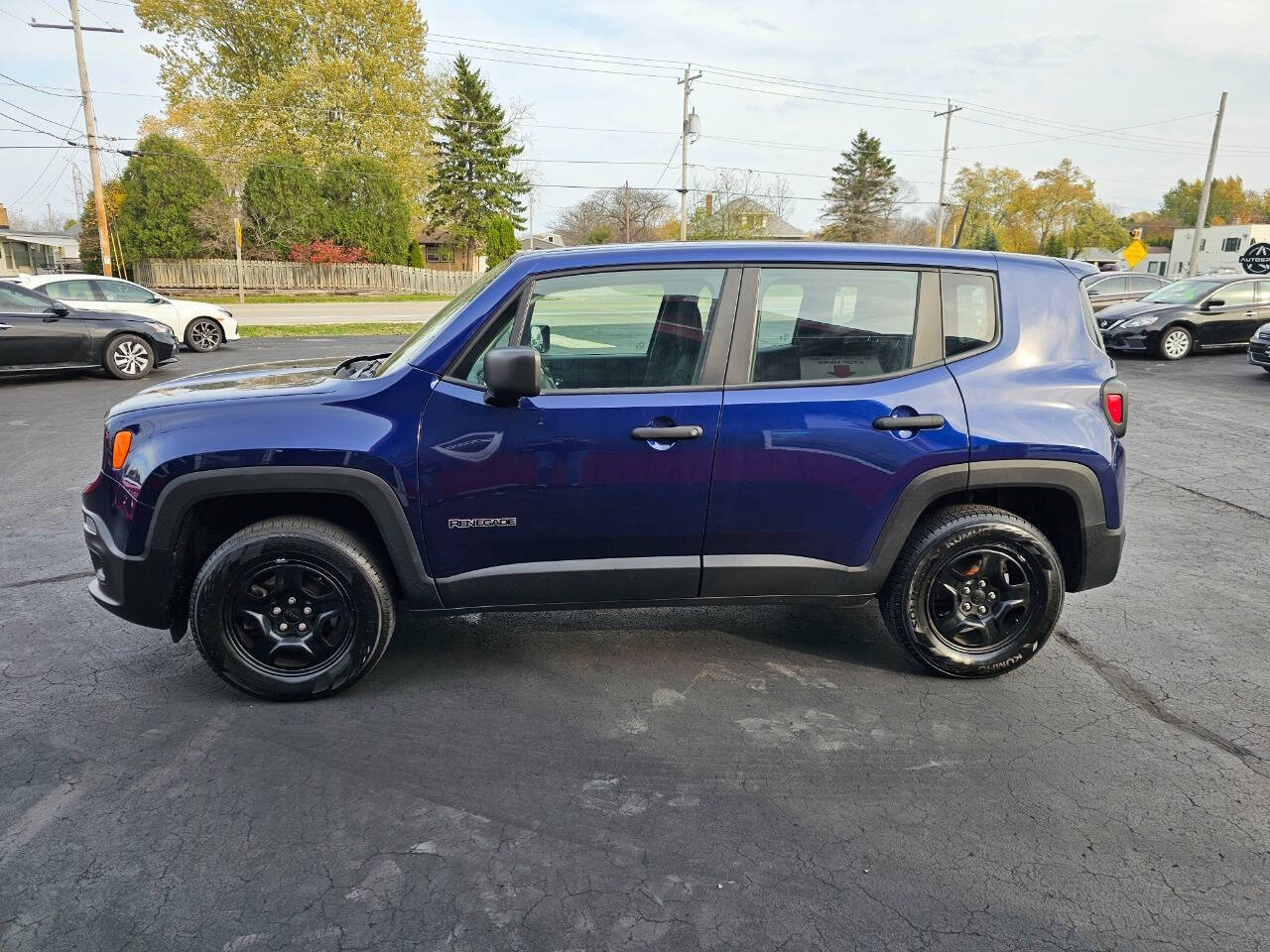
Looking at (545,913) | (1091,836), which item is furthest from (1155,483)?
(545,913)

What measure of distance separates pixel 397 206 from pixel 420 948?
4298 cm

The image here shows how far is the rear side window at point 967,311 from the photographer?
12.2 feet

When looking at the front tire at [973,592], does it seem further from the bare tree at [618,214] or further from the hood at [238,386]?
the bare tree at [618,214]

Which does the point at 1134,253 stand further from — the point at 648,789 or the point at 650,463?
the point at 648,789

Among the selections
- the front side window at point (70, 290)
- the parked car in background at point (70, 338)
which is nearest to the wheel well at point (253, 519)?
the parked car in background at point (70, 338)

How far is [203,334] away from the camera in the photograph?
1677 centimetres

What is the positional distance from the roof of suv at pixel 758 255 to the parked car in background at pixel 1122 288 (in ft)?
59.8

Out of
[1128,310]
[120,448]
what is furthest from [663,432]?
[1128,310]

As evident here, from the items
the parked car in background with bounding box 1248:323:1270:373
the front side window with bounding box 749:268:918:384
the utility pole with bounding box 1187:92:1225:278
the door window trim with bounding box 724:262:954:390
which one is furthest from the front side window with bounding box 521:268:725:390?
the utility pole with bounding box 1187:92:1225:278

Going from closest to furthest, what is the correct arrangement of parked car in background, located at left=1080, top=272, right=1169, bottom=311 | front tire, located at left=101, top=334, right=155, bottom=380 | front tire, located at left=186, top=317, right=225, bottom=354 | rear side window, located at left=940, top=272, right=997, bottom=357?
1. rear side window, located at left=940, top=272, right=997, bottom=357
2. front tire, located at left=101, top=334, right=155, bottom=380
3. front tire, located at left=186, top=317, right=225, bottom=354
4. parked car in background, located at left=1080, top=272, right=1169, bottom=311

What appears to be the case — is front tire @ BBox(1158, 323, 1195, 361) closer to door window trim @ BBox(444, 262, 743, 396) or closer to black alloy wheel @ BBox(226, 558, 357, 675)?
door window trim @ BBox(444, 262, 743, 396)

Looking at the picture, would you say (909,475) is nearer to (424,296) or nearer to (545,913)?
(545,913)

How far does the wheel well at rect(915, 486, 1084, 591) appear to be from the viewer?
382 centimetres

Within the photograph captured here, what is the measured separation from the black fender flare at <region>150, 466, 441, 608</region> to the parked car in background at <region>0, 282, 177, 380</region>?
35.0 feet
